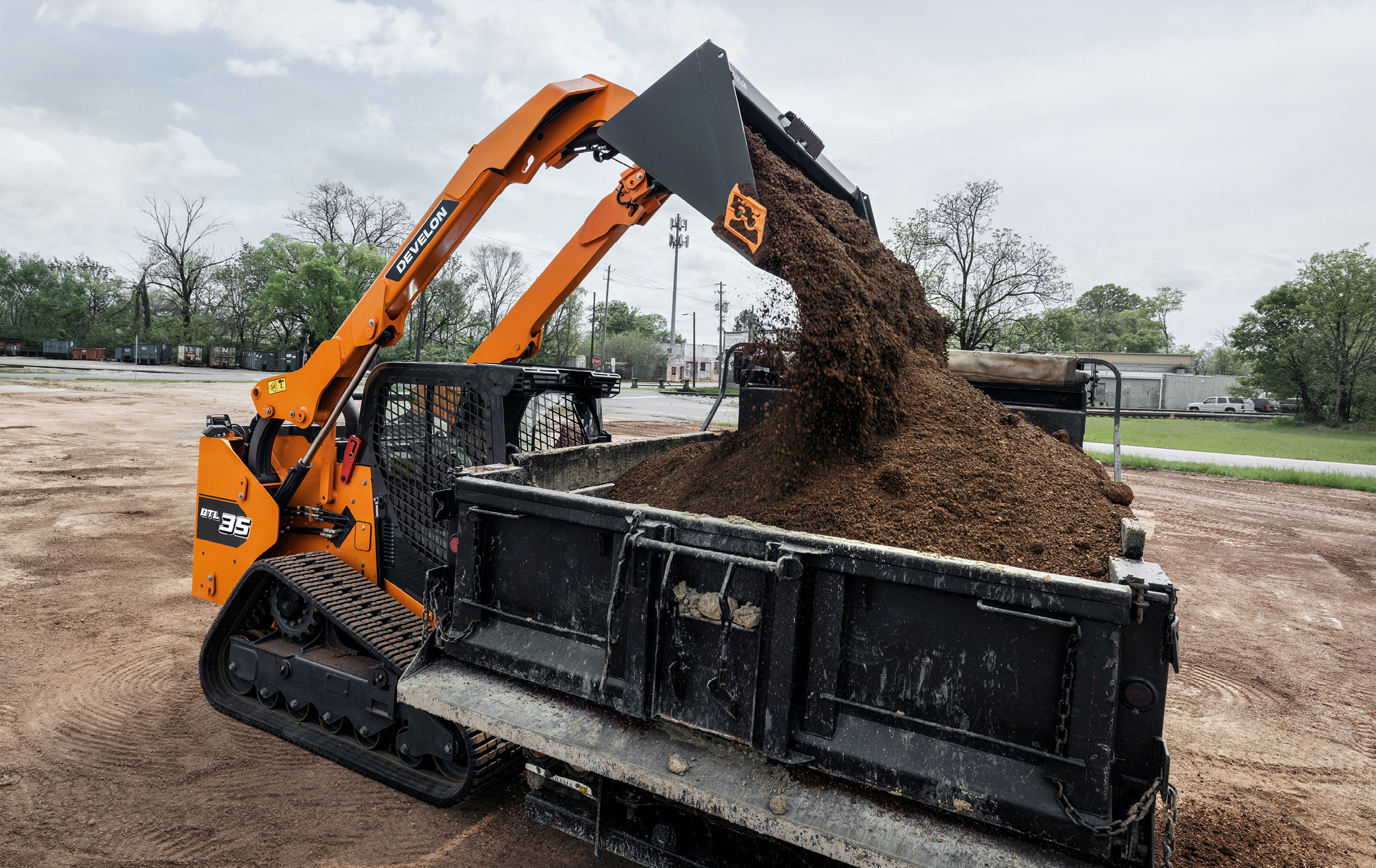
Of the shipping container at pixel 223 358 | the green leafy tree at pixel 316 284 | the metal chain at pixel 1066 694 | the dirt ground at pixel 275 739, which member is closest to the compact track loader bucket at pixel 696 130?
the metal chain at pixel 1066 694

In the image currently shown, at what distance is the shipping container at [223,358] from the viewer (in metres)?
58.1

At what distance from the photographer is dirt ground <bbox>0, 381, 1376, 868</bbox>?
310 cm

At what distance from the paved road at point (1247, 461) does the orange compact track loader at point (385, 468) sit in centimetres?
1765

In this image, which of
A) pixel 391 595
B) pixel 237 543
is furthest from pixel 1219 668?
pixel 237 543

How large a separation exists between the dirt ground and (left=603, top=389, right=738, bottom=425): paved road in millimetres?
13149

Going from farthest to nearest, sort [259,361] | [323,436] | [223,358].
Answer: [223,358] < [259,361] < [323,436]

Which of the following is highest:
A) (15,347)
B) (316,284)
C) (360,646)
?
(316,284)

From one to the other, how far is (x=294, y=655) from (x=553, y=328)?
5975 cm

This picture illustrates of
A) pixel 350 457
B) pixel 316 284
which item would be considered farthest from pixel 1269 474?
pixel 316 284

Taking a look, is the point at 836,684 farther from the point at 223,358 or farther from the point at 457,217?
the point at 223,358

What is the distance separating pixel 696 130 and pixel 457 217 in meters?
1.69

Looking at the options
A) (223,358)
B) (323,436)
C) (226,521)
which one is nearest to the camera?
(323,436)

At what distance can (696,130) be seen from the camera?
3.00 m

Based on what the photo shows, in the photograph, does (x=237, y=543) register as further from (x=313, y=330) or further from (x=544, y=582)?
(x=313, y=330)
